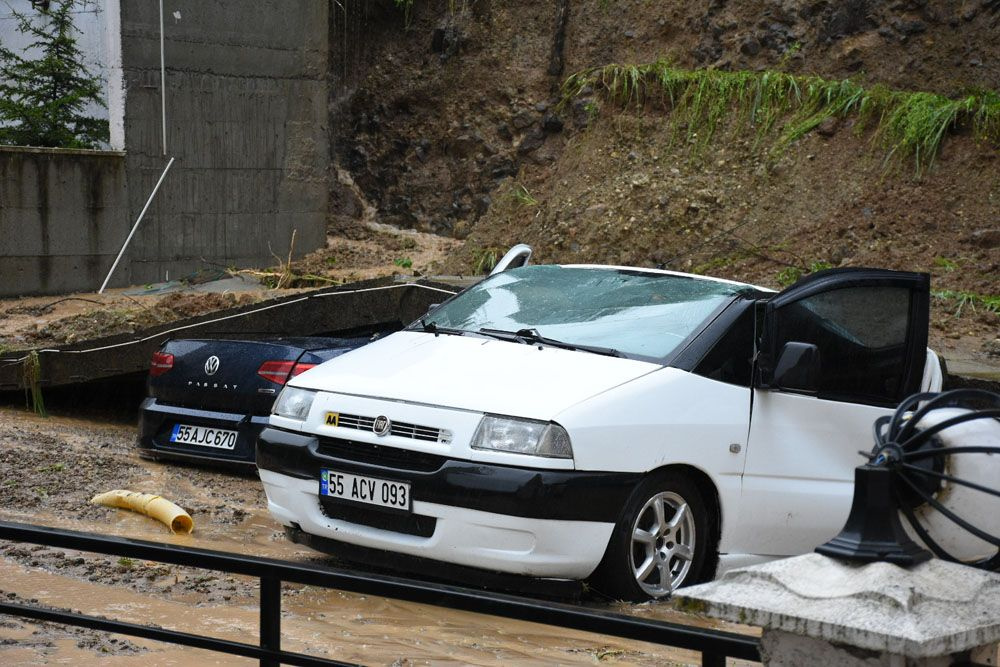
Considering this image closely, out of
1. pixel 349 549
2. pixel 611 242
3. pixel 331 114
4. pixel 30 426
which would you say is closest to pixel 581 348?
pixel 349 549

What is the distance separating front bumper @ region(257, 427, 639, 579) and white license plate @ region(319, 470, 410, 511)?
0.03 meters

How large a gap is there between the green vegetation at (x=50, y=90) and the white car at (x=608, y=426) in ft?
42.7

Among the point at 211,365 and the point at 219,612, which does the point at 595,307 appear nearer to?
the point at 219,612

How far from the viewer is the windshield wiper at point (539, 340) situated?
220 inches

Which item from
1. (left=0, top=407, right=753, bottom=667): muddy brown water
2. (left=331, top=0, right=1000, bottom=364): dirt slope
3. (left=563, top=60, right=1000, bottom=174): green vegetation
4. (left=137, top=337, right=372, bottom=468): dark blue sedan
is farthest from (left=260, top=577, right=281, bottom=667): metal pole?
(left=563, top=60, right=1000, bottom=174): green vegetation

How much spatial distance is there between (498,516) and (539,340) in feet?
3.90

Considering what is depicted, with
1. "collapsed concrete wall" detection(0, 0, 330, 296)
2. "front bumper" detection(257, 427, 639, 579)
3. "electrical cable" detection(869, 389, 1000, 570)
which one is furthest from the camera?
"collapsed concrete wall" detection(0, 0, 330, 296)

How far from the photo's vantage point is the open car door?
18.2ft

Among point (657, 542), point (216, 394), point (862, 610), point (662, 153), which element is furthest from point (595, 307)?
point (662, 153)

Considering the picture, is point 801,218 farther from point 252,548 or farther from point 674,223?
point 252,548

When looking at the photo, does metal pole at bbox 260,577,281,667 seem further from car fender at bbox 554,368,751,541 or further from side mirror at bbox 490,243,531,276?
side mirror at bbox 490,243,531,276

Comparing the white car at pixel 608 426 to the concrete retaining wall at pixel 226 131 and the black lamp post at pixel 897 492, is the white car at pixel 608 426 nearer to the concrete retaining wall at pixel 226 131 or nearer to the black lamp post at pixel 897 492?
Answer: the black lamp post at pixel 897 492

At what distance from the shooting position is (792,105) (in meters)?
16.8

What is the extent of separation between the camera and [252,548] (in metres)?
5.96
